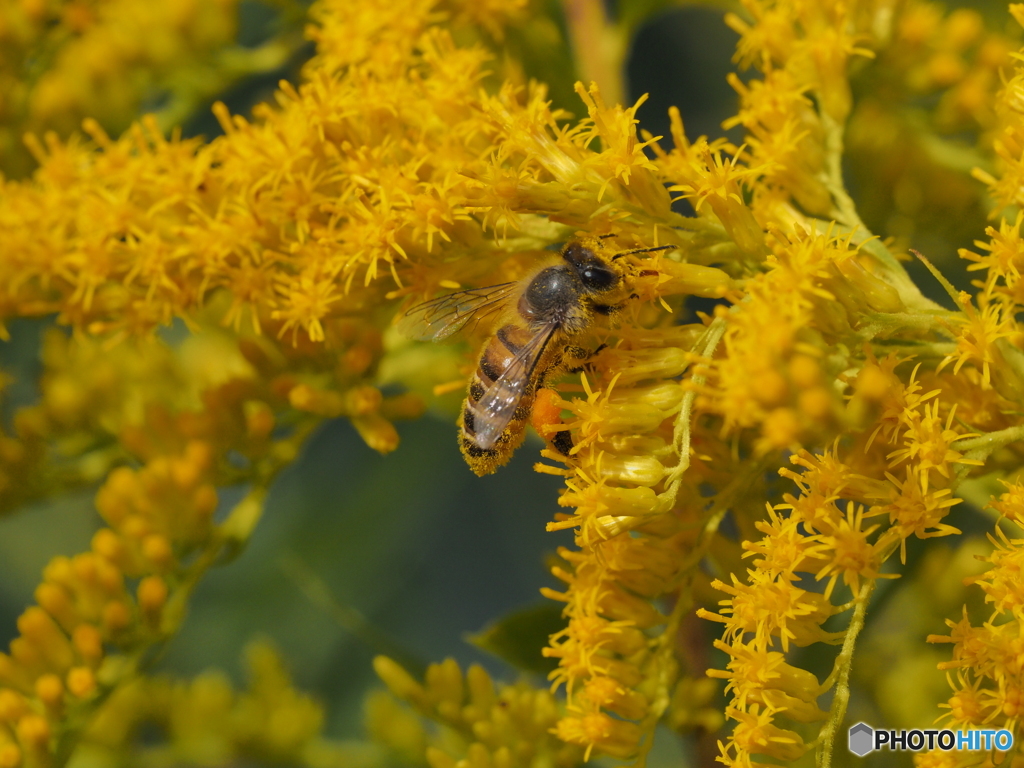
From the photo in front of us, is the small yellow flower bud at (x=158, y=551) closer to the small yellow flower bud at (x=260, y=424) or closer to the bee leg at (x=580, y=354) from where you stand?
the small yellow flower bud at (x=260, y=424)

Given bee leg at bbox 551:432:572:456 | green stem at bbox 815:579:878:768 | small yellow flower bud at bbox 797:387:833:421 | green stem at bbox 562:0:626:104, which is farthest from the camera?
green stem at bbox 562:0:626:104

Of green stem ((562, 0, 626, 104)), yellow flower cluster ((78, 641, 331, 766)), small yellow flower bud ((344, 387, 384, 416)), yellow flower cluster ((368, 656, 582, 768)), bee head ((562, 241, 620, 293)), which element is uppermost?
green stem ((562, 0, 626, 104))

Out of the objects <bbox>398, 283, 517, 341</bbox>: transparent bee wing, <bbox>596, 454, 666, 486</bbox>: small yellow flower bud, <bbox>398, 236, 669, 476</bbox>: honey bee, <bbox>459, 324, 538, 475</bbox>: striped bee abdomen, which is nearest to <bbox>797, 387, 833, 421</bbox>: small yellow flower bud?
<bbox>596, 454, 666, 486</bbox>: small yellow flower bud

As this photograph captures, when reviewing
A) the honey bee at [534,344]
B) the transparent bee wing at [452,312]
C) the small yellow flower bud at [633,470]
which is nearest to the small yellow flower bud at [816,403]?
the small yellow flower bud at [633,470]

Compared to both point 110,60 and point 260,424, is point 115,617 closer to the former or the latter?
point 260,424

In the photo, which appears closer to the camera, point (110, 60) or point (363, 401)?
point (363, 401)

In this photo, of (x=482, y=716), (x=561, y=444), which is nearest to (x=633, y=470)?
(x=561, y=444)

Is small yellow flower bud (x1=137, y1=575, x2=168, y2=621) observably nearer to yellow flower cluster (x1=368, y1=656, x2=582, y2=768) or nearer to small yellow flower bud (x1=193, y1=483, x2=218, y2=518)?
small yellow flower bud (x1=193, y1=483, x2=218, y2=518)
